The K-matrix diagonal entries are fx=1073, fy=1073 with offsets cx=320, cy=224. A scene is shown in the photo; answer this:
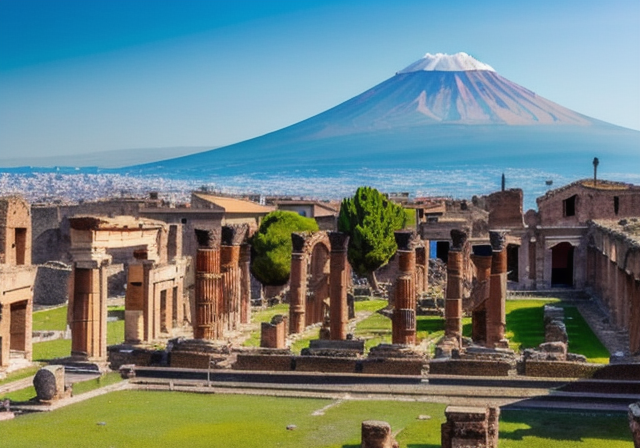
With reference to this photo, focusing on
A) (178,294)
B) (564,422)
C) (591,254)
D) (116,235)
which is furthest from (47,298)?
(564,422)

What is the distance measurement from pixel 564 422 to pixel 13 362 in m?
14.2

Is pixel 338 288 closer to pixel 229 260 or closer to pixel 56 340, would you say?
pixel 229 260

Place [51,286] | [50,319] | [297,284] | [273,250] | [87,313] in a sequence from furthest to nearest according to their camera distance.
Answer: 1. [273,250]
2. [51,286]
3. [50,319]
4. [297,284]
5. [87,313]

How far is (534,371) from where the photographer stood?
2492cm

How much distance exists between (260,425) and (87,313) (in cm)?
786

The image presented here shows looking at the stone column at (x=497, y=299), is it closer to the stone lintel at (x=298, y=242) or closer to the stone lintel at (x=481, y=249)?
the stone lintel at (x=298, y=242)

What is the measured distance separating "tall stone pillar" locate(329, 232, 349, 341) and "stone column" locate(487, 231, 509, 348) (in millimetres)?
4226

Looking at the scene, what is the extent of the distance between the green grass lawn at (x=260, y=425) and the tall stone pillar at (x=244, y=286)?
15673 mm

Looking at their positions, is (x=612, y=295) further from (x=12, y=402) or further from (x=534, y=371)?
(x=12, y=402)

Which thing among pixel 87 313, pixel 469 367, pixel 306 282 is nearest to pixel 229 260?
pixel 87 313

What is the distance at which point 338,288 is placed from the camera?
102 ft

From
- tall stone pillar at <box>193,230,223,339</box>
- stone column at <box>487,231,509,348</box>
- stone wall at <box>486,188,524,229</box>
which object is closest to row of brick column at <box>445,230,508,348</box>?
stone column at <box>487,231,509,348</box>

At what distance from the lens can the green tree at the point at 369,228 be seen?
205 ft

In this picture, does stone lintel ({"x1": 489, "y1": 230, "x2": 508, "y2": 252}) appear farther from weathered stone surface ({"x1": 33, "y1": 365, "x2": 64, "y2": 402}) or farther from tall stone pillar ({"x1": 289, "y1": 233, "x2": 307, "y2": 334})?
weathered stone surface ({"x1": 33, "y1": 365, "x2": 64, "y2": 402})
